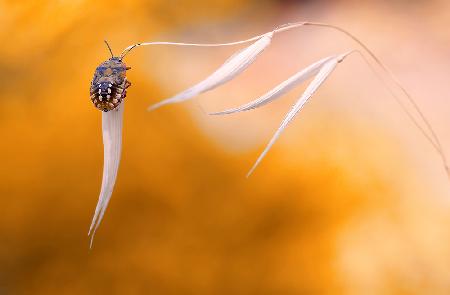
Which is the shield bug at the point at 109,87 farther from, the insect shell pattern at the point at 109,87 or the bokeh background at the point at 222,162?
the bokeh background at the point at 222,162

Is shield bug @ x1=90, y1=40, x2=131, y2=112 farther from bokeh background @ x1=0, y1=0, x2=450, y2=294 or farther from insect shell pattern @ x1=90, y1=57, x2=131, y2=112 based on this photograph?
bokeh background @ x1=0, y1=0, x2=450, y2=294

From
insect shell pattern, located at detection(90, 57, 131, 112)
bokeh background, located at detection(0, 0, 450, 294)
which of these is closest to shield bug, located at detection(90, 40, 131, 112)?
insect shell pattern, located at detection(90, 57, 131, 112)

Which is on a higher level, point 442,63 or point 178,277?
point 442,63

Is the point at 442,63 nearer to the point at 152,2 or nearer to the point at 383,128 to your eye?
the point at 383,128

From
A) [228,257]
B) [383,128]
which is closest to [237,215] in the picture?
[228,257]

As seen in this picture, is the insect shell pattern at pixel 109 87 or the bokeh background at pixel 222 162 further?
the bokeh background at pixel 222 162

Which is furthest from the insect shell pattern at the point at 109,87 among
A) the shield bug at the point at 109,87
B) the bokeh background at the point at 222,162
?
the bokeh background at the point at 222,162
